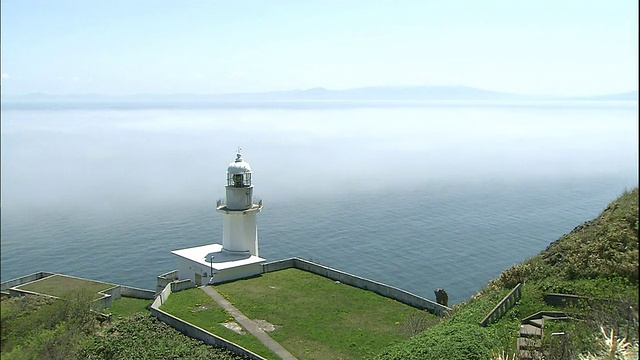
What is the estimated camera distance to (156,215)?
63938 mm

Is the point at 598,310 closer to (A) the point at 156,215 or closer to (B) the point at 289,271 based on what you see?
(B) the point at 289,271

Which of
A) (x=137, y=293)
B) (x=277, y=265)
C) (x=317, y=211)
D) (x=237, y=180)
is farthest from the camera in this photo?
(x=317, y=211)

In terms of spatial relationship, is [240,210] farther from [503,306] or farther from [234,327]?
[503,306]

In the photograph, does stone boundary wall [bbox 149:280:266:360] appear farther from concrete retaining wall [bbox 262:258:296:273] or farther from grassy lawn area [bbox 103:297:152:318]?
concrete retaining wall [bbox 262:258:296:273]

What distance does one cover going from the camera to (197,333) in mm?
21047

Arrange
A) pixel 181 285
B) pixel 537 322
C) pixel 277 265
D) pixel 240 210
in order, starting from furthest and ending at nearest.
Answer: pixel 240 210, pixel 277 265, pixel 181 285, pixel 537 322

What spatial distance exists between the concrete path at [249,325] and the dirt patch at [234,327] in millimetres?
193

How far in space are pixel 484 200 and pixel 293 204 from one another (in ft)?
79.5

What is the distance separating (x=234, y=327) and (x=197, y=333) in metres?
1.49

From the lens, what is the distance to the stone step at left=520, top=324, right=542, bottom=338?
15430mm

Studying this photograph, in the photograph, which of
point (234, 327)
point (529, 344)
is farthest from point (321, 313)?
point (529, 344)

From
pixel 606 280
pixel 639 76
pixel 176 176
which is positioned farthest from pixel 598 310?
pixel 176 176

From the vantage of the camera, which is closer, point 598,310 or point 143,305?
point 598,310

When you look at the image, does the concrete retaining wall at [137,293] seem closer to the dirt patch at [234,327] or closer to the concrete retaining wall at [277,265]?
the concrete retaining wall at [277,265]
